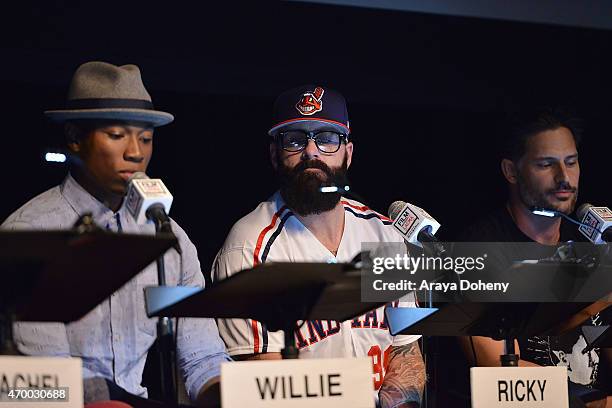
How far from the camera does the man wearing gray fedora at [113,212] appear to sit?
3.11 meters

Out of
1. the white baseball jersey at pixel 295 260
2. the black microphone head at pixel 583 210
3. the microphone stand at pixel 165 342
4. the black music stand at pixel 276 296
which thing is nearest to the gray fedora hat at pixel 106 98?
the white baseball jersey at pixel 295 260

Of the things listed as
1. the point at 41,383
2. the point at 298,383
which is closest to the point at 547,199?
the point at 298,383

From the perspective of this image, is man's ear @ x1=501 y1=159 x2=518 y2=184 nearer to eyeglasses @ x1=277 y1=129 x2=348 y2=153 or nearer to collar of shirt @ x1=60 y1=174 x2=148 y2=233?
eyeglasses @ x1=277 y1=129 x2=348 y2=153

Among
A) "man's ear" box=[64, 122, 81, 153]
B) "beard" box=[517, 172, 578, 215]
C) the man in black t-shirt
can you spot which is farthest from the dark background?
"man's ear" box=[64, 122, 81, 153]

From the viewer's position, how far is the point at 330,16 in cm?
456

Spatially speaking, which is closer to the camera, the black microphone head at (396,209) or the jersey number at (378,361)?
the black microphone head at (396,209)

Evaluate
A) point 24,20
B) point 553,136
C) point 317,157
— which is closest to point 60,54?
point 24,20

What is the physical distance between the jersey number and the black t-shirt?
0.54 metres

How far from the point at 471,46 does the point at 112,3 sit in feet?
5.70

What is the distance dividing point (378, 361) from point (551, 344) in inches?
28.6

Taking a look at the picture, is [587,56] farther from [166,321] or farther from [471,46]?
[166,321]

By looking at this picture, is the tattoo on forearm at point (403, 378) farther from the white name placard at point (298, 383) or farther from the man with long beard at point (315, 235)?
the white name placard at point (298, 383)

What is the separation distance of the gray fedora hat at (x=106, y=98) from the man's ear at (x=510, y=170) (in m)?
1.80

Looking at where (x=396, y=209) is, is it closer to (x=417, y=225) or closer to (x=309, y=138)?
(x=417, y=225)
